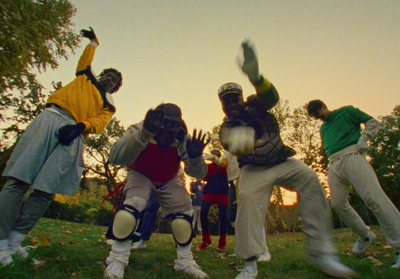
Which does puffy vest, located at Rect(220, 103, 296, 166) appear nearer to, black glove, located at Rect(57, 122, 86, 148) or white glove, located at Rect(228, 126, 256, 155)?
white glove, located at Rect(228, 126, 256, 155)

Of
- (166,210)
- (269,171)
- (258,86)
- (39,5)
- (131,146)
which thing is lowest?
(166,210)

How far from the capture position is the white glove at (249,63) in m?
2.10

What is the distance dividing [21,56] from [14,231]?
999 centimetres

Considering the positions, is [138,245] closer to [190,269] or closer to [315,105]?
[190,269]

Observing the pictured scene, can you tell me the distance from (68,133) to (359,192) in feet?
11.8

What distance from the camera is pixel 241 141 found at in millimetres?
2303

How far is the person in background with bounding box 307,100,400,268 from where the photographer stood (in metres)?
2.96

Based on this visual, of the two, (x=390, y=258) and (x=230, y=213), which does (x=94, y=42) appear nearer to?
(x=230, y=213)

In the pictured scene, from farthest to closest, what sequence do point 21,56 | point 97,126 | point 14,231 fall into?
1. point 21,56
2. point 97,126
3. point 14,231

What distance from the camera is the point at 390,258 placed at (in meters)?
3.22

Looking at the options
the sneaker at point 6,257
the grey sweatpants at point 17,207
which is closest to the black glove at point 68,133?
the grey sweatpants at point 17,207

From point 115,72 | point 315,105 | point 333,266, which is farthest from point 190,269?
point 315,105

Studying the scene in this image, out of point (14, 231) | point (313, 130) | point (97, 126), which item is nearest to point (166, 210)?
point (97, 126)

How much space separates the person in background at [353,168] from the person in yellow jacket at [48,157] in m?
3.32
